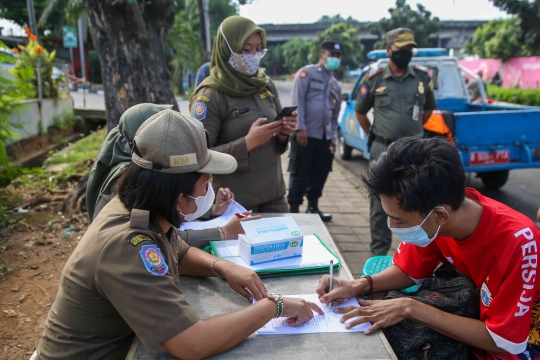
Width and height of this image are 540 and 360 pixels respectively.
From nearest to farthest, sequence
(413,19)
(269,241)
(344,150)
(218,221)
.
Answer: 1. (269,241)
2. (218,221)
3. (344,150)
4. (413,19)

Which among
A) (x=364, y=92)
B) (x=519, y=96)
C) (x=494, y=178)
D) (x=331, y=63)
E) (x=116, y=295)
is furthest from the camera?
(x=519, y=96)

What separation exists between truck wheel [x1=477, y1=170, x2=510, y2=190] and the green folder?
496 cm

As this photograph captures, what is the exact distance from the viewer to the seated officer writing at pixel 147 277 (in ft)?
4.06

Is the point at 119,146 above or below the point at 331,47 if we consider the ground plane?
below

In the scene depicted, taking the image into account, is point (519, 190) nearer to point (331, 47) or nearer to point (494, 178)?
point (494, 178)

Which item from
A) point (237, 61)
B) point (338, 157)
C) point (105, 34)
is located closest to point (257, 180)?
point (237, 61)

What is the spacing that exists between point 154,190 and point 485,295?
44.2 inches

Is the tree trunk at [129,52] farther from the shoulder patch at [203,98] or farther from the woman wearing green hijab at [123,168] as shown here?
the woman wearing green hijab at [123,168]

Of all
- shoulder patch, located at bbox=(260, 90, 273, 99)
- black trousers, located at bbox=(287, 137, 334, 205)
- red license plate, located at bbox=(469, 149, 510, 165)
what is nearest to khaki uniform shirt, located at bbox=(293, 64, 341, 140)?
black trousers, located at bbox=(287, 137, 334, 205)

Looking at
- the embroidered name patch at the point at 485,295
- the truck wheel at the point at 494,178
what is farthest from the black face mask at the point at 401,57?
the truck wheel at the point at 494,178

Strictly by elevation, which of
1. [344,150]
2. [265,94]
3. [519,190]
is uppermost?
[265,94]

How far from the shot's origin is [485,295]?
1503mm

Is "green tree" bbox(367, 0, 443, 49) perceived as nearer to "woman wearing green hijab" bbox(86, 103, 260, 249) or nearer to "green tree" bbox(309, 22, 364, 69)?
"green tree" bbox(309, 22, 364, 69)

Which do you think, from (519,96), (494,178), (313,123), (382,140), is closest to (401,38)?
(382,140)
